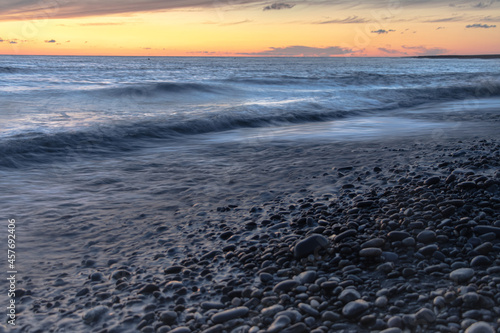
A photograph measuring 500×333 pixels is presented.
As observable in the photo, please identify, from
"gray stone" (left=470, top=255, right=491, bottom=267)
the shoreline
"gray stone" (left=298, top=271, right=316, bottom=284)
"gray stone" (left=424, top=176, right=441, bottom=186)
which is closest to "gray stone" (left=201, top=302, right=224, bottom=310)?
the shoreline

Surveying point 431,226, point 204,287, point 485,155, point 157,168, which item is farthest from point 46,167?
point 485,155

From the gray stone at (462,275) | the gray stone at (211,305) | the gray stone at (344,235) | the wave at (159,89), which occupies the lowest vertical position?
the gray stone at (211,305)

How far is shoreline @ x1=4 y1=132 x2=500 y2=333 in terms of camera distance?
265 centimetres

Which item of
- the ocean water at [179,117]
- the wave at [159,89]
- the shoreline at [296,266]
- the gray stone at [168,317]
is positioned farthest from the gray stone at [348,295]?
the wave at [159,89]

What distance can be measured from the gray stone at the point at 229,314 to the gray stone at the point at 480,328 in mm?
1374

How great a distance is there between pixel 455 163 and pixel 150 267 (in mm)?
5044

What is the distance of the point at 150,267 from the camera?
350cm

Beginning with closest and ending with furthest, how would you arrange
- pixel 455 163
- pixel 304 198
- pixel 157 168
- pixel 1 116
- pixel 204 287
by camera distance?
pixel 204 287
pixel 304 198
pixel 455 163
pixel 157 168
pixel 1 116

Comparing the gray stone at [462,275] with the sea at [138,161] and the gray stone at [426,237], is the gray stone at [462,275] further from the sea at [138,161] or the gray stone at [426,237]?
the sea at [138,161]

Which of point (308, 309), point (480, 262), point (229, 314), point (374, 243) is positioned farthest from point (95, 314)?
point (480, 262)

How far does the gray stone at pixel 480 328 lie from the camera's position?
2.28 meters

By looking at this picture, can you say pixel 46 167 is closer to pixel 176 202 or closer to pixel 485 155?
→ pixel 176 202

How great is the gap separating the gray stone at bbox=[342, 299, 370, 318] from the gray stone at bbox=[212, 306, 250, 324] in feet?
2.20

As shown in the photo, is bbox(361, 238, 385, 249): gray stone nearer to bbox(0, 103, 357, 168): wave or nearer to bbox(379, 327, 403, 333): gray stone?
bbox(379, 327, 403, 333): gray stone
